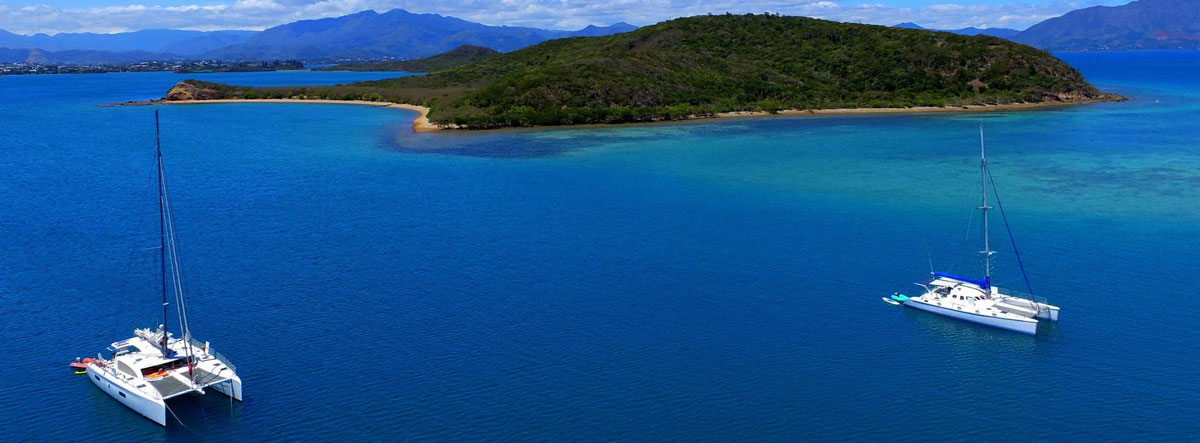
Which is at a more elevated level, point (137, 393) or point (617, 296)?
point (617, 296)

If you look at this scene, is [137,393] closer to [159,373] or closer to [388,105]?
[159,373]

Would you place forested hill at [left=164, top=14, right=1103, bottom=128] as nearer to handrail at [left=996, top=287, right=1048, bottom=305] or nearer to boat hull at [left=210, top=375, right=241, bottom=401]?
handrail at [left=996, top=287, right=1048, bottom=305]

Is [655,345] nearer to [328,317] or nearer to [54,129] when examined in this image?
[328,317]

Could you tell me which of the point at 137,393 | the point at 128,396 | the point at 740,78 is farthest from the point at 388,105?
the point at 137,393

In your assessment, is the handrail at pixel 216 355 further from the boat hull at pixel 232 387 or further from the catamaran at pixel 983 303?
the catamaran at pixel 983 303

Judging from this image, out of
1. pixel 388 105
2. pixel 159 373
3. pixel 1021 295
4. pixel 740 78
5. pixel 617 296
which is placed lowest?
pixel 159 373

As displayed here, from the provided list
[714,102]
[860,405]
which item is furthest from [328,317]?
[714,102]
